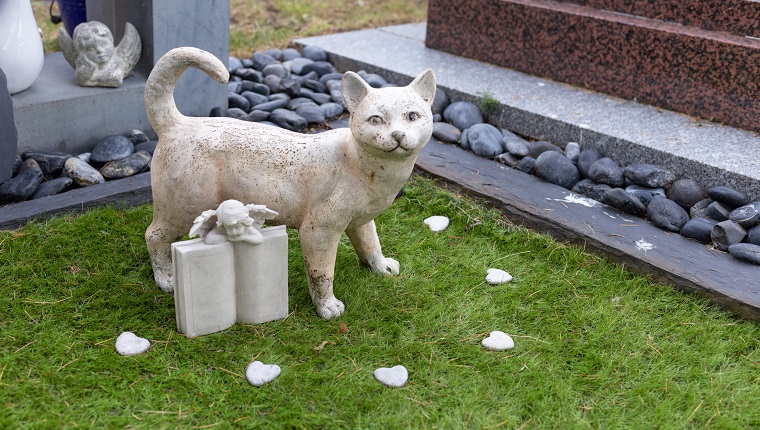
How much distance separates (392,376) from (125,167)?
2272 millimetres

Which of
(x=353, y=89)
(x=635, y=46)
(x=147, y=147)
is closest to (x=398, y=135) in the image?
(x=353, y=89)

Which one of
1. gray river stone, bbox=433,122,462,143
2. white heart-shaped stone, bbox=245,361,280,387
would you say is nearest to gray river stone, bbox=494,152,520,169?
gray river stone, bbox=433,122,462,143

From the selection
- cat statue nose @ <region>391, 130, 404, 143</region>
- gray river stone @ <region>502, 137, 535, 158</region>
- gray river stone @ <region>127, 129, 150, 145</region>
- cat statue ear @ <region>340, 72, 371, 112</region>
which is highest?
cat statue ear @ <region>340, 72, 371, 112</region>

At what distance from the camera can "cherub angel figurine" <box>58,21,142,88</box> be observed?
453cm

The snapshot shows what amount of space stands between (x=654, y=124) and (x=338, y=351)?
9.62 ft

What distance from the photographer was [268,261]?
9.56ft

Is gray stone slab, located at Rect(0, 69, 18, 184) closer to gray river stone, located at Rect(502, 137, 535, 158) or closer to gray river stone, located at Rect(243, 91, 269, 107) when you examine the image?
gray river stone, located at Rect(243, 91, 269, 107)

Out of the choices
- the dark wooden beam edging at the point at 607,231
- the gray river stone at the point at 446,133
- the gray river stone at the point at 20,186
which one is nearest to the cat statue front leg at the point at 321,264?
the dark wooden beam edging at the point at 607,231

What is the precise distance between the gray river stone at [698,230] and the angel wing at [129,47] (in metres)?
3.42

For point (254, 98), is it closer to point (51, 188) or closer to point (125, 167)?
point (125, 167)

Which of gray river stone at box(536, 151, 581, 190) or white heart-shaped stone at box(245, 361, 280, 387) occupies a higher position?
gray river stone at box(536, 151, 581, 190)

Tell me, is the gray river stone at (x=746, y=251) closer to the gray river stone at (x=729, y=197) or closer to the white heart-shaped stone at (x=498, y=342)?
the gray river stone at (x=729, y=197)

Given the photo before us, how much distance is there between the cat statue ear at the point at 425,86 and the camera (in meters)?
2.88

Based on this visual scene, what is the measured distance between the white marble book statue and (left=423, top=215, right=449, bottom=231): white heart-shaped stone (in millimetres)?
1156
